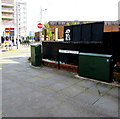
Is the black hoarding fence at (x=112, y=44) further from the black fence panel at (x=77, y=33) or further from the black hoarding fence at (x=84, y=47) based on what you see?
the black fence panel at (x=77, y=33)

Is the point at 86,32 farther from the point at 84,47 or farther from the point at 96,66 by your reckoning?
the point at 96,66

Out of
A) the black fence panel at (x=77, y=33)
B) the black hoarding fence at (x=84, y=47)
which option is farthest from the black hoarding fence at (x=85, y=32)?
the black hoarding fence at (x=84, y=47)

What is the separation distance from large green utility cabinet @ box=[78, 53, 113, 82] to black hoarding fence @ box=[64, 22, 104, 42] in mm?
1183

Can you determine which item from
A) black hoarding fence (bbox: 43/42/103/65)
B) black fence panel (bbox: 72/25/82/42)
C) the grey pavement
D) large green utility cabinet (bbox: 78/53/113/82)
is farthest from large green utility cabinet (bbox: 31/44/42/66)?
large green utility cabinet (bbox: 78/53/113/82)

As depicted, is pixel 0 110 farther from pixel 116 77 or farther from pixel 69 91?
pixel 116 77

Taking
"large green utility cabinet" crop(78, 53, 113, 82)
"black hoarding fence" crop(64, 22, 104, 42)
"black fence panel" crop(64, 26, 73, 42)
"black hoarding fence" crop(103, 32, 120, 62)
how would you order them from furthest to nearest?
"black fence panel" crop(64, 26, 73, 42), "black hoarding fence" crop(64, 22, 104, 42), "black hoarding fence" crop(103, 32, 120, 62), "large green utility cabinet" crop(78, 53, 113, 82)

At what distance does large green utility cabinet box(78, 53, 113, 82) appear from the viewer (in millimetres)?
6088

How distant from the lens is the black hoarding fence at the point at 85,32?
22.8 feet

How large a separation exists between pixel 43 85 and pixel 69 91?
140 cm

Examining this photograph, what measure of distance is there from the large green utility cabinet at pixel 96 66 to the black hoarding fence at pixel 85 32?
1.18 m

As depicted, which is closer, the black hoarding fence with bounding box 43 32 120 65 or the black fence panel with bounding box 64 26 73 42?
the black hoarding fence with bounding box 43 32 120 65

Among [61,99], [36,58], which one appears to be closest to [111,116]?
[61,99]

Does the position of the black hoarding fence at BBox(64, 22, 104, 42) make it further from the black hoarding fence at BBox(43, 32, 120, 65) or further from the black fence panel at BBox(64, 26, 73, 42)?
the black hoarding fence at BBox(43, 32, 120, 65)

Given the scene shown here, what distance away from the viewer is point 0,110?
12.6ft
